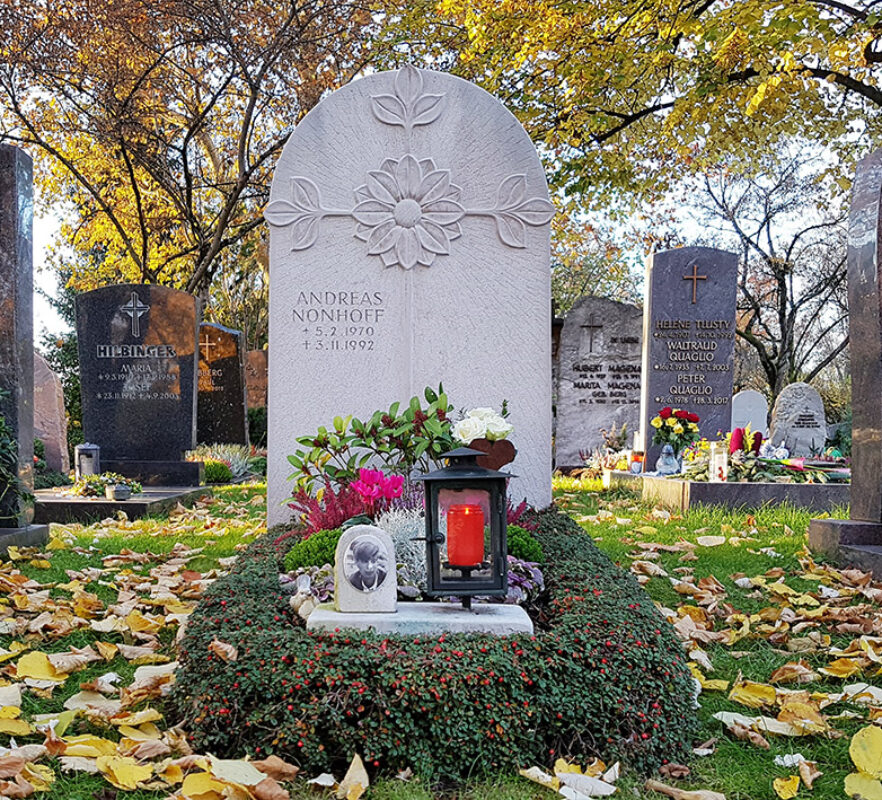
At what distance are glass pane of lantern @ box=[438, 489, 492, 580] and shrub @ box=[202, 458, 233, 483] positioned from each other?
975cm

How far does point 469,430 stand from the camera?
161 inches

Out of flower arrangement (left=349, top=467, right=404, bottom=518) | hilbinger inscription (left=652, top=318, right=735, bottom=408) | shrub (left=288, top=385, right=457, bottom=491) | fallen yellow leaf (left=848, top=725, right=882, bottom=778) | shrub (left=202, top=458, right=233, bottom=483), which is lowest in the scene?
shrub (left=202, top=458, right=233, bottom=483)

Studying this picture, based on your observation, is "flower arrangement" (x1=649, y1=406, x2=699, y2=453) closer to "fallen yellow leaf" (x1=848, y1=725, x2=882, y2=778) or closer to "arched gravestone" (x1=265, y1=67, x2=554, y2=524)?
"arched gravestone" (x1=265, y1=67, x2=554, y2=524)

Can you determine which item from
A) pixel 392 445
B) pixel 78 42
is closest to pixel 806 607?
pixel 392 445

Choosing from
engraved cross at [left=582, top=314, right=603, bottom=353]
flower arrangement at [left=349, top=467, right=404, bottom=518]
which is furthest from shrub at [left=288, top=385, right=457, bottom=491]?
engraved cross at [left=582, top=314, right=603, bottom=353]

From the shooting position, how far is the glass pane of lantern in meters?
2.79

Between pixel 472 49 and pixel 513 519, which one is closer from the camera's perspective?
pixel 513 519

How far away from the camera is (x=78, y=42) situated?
1380 cm

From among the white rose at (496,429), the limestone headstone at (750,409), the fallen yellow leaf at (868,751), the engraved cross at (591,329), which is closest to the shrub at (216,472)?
the engraved cross at (591,329)

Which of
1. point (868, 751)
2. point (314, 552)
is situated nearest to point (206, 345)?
point (314, 552)

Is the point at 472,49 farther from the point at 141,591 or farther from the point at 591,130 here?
the point at 141,591

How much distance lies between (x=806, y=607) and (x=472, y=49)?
33.4 feet

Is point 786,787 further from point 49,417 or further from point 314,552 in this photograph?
point 49,417

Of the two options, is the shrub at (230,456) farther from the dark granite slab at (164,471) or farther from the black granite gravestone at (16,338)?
the black granite gravestone at (16,338)
